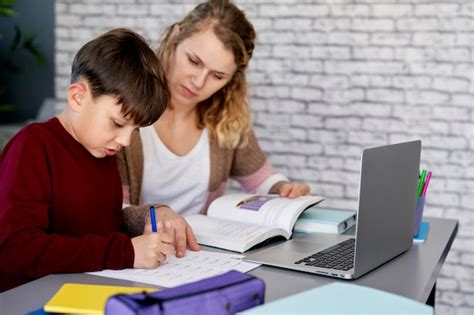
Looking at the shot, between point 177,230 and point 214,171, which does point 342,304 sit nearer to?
point 177,230

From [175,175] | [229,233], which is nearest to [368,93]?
[175,175]

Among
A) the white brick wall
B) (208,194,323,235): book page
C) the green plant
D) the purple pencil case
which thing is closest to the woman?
(208,194,323,235): book page

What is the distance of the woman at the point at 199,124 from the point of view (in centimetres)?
188

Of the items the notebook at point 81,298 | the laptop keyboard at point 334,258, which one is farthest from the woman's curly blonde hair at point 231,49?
the notebook at point 81,298

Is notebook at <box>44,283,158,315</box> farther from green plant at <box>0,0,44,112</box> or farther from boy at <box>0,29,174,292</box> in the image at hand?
green plant at <box>0,0,44,112</box>

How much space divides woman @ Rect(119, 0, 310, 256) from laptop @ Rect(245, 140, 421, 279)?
475mm

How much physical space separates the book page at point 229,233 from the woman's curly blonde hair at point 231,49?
0.43 meters

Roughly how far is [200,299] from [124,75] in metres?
0.65

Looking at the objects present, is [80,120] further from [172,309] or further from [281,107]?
[281,107]

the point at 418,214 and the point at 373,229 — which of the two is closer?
the point at 373,229

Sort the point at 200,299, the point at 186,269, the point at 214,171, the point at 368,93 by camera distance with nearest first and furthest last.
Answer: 1. the point at 200,299
2. the point at 186,269
3. the point at 214,171
4. the point at 368,93

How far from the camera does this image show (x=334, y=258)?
4.51 ft

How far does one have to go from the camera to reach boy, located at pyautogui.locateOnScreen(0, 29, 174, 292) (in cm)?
121

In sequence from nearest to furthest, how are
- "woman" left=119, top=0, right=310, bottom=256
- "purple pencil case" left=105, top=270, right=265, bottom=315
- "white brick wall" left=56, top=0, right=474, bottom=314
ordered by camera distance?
"purple pencil case" left=105, top=270, right=265, bottom=315 → "woman" left=119, top=0, right=310, bottom=256 → "white brick wall" left=56, top=0, right=474, bottom=314
